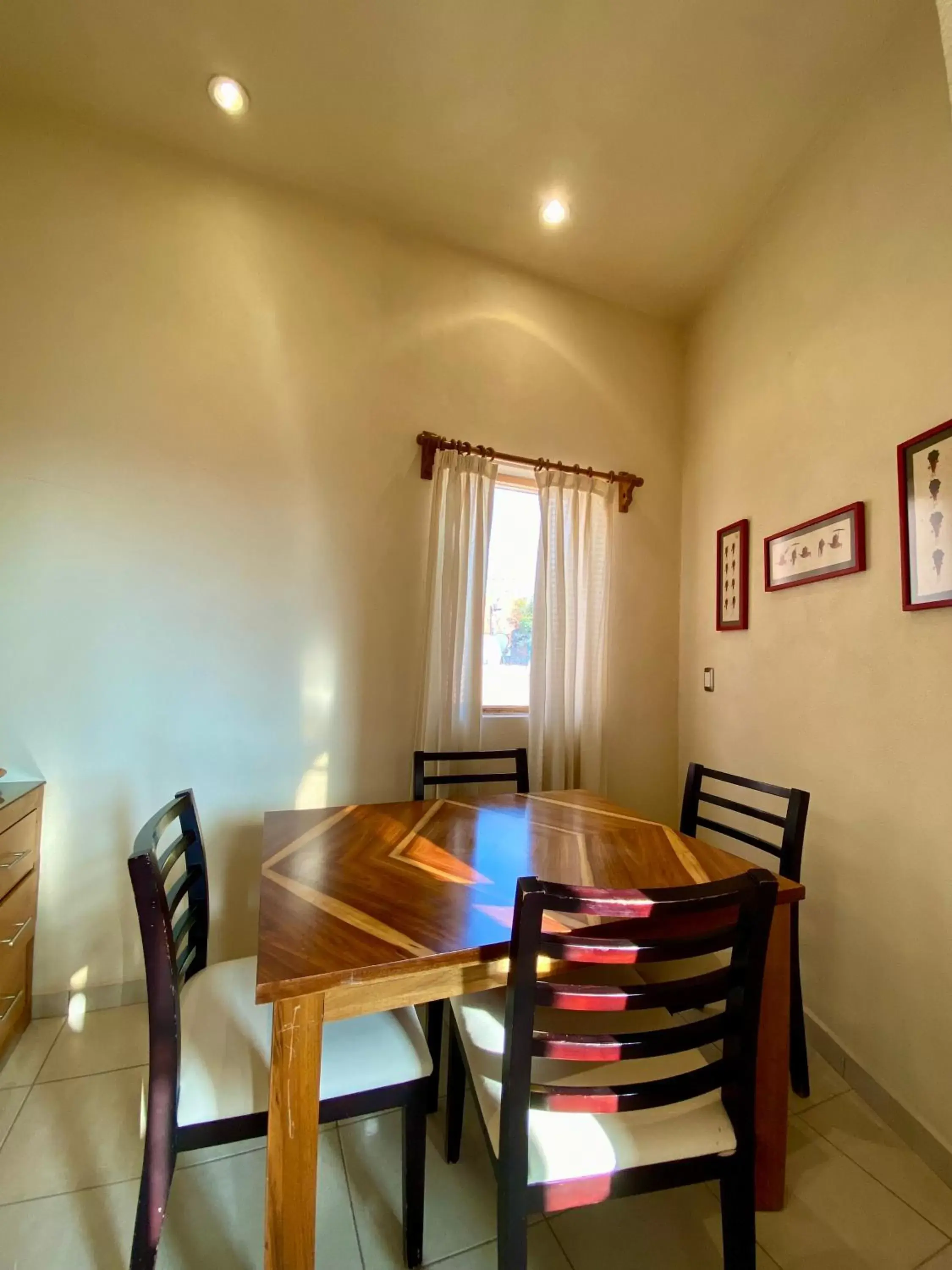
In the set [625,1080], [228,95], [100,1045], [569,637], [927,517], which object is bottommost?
[100,1045]

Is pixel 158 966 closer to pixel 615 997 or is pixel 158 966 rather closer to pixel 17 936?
pixel 615 997

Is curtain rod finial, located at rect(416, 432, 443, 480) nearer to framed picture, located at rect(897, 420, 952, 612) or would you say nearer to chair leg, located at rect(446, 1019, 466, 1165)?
framed picture, located at rect(897, 420, 952, 612)

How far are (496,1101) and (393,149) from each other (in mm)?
2876

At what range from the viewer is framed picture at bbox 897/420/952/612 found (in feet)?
4.28

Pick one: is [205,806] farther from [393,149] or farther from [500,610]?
[393,149]

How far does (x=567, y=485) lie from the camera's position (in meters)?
2.31

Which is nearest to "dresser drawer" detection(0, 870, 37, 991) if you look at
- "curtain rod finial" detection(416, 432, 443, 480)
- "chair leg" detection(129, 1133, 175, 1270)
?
"chair leg" detection(129, 1133, 175, 1270)

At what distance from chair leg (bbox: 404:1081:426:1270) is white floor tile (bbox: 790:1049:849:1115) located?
1.11m

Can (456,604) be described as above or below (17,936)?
above

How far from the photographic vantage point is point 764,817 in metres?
1.45

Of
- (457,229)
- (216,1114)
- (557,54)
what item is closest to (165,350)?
(457,229)

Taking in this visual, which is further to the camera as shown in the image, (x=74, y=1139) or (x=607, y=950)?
(x=74, y=1139)

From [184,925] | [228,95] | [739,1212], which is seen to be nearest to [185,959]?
[184,925]

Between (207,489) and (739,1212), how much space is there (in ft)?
7.85
